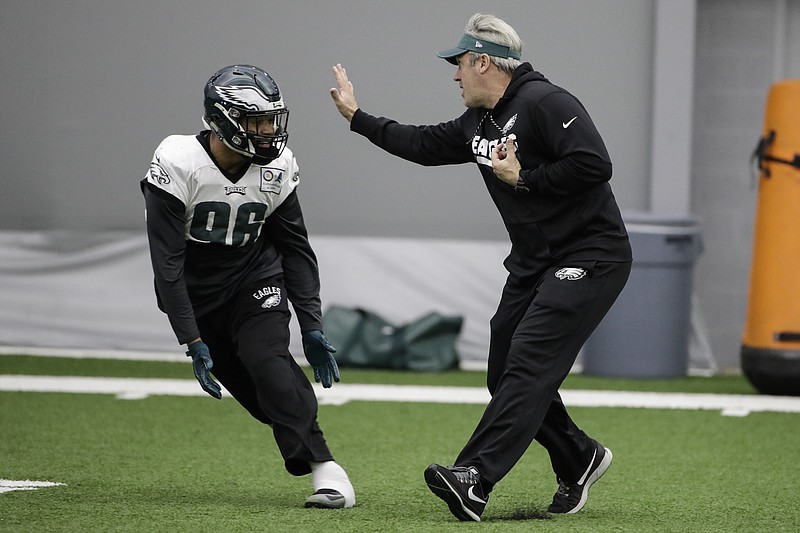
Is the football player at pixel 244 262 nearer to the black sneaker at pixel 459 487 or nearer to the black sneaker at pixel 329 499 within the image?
the black sneaker at pixel 329 499

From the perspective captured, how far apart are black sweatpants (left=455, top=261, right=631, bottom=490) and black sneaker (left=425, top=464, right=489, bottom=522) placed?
4 cm

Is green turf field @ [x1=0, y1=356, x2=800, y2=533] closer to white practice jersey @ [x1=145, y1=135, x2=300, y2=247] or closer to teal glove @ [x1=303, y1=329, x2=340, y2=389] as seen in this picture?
teal glove @ [x1=303, y1=329, x2=340, y2=389]

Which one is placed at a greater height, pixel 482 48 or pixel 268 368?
pixel 482 48

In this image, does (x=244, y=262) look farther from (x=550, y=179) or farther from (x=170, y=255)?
(x=550, y=179)

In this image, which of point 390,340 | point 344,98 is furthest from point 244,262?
point 390,340

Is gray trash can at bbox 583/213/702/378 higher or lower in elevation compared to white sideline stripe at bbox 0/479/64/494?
lower

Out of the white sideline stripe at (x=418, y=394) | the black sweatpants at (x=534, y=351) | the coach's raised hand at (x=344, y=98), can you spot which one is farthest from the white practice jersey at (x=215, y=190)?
the white sideline stripe at (x=418, y=394)

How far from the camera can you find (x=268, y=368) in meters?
4.38

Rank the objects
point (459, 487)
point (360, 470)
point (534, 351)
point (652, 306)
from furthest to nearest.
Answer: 1. point (652, 306)
2. point (360, 470)
3. point (534, 351)
4. point (459, 487)

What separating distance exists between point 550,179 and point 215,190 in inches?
46.3

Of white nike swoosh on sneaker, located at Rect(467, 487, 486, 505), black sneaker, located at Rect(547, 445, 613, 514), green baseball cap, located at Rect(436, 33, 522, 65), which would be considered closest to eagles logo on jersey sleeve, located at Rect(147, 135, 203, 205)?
green baseball cap, located at Rect(436, 33, 522, 65)

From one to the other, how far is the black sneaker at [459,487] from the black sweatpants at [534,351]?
0.13 ft

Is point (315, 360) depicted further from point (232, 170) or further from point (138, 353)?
point (138, 353)

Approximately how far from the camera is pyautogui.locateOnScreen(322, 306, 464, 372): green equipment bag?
891cm
